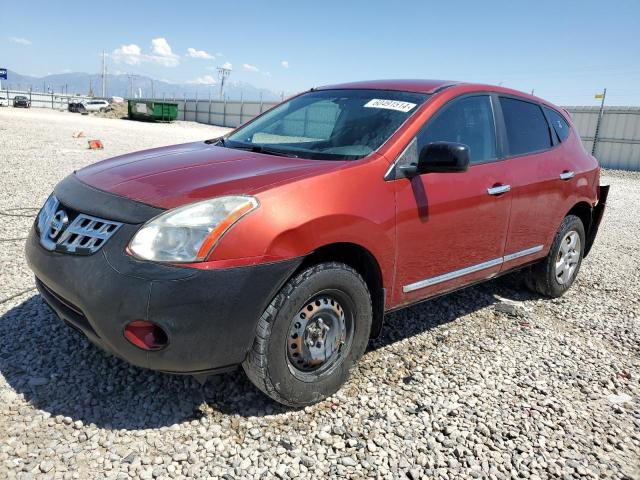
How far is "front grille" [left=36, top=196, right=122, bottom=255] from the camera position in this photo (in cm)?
244

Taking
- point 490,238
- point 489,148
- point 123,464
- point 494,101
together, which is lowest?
point 123,464

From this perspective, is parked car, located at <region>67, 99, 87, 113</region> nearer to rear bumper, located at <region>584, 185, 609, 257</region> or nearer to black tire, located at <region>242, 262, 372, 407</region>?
rear bumper, located at <region>584, 185, 609, 257</region>

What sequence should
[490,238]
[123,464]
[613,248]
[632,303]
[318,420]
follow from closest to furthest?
[123,464]
[318,420]
[490,238]
[632,303]
[613,248]

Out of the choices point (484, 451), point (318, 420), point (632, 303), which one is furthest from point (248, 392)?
point (632, 303)

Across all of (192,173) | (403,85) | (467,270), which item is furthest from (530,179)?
(192,173)

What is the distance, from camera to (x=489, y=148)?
3.78 meters

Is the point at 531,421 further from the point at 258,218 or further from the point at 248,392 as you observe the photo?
the point at 258,218

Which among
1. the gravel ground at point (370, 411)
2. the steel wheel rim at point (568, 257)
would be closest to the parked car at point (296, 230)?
the gravel ground at point (370, 411)

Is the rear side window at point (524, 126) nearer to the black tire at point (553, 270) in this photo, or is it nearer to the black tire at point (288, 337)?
the black tire at point (553, 270)

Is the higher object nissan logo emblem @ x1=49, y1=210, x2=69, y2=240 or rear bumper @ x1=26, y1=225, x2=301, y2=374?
nissan logo emblem @ x1=49, y1=210, x2=69, y2=240

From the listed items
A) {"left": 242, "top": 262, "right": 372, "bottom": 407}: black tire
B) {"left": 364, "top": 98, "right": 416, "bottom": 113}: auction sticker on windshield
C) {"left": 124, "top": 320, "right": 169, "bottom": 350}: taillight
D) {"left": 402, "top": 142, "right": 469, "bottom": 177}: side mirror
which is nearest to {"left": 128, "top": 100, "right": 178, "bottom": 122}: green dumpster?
{"left": 364, "top": 98, "right": 416, "bottom": 113}: auction sticker on windshield

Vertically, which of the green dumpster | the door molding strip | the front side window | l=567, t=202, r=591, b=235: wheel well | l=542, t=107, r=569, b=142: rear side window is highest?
the green dumpster

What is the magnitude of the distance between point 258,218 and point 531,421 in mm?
1896

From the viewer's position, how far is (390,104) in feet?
11.4
